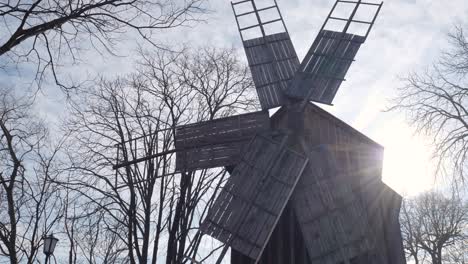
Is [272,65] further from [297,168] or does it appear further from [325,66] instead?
[297,168]

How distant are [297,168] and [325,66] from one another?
3399 mm

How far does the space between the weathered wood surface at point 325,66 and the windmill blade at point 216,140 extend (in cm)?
128

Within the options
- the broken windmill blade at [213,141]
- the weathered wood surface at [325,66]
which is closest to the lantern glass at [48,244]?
the broken windmill blade at [213,141]

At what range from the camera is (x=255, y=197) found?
1070cm

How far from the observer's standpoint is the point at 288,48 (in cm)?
1358

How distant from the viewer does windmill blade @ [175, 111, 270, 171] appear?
11961 millimetres

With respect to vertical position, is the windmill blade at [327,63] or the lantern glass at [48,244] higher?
the windmill blade at [327,63]

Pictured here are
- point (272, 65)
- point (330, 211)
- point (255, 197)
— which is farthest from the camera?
point (272, 65)

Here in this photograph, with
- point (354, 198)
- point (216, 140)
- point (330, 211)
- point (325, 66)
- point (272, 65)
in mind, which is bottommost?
point (330, 211)

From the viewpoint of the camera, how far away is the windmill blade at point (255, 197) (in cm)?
1020

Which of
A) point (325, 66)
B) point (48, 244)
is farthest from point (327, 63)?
point (48, 244)

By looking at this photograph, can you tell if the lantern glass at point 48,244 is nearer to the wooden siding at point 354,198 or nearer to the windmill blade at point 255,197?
the windmill blade at point 255,197

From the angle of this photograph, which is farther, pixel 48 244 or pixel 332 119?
pixel 48 244

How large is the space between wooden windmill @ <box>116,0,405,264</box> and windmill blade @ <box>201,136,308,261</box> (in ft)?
0.08
